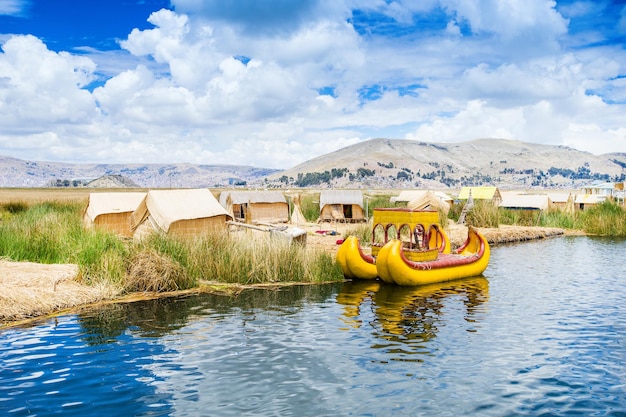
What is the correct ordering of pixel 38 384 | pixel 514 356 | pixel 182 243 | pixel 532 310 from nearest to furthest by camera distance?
pixel 38 384
pixel 514 356
pixel 532 310
pixel 182 243

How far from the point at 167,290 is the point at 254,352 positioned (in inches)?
218

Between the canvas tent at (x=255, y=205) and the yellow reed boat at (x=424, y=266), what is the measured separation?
17.7 metres

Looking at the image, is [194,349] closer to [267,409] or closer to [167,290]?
[267,409]

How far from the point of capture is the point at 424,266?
1703 centimetres

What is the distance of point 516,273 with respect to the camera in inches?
787

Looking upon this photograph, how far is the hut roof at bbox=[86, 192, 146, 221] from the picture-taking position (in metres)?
22.6

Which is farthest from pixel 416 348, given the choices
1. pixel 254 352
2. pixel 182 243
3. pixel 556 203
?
pixel 556 203

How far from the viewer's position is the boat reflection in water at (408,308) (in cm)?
1112

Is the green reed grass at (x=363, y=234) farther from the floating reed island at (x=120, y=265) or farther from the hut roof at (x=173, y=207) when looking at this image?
→ the floating reed island at (x=120, y=265)

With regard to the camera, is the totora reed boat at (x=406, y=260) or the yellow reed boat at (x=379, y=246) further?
the yellow reed boat at (x=379, y=246)

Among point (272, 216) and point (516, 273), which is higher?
point (272, 216)

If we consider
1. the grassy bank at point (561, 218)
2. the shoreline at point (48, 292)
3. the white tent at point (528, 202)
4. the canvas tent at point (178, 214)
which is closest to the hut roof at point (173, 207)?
the canvas tent at point (178, 214)

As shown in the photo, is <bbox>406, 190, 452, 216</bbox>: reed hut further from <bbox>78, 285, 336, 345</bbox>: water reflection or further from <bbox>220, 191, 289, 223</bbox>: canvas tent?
<bbox>78, 285, 336, 345</bbox>: water reflection

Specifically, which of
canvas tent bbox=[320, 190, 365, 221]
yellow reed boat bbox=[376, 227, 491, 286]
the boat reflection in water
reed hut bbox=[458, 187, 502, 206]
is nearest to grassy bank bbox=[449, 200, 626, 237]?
canvas tent bbox=[320, 190, 365, 221]
